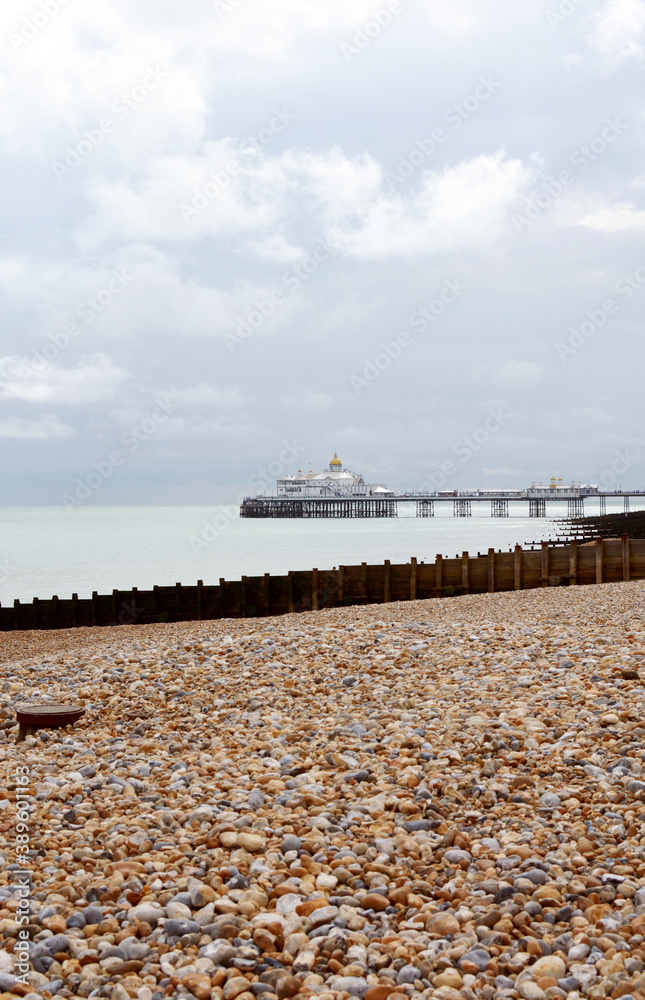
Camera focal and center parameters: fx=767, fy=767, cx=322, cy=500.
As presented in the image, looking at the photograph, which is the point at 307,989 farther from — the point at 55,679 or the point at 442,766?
the point at 55,679

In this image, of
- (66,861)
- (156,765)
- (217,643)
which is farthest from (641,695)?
(217,643)

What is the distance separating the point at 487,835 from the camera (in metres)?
4.38

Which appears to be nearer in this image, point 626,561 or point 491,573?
point 626,561

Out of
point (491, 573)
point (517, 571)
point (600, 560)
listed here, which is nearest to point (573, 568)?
point (600, 560)

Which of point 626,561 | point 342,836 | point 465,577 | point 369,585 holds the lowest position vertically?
point 342,836

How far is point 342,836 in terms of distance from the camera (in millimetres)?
4371

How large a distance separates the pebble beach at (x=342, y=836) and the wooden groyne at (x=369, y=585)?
12.1 metres

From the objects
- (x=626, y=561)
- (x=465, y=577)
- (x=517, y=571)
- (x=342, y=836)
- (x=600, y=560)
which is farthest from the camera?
(x=517, y=571)

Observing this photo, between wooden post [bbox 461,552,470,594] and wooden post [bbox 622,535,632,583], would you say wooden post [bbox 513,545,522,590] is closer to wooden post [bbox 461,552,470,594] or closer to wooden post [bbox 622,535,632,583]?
wooden post [bbox 461,552,470,594]

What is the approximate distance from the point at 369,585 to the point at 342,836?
Answer: 53.2ft

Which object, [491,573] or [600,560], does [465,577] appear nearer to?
[491,573]

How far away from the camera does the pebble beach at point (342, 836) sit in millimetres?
3314

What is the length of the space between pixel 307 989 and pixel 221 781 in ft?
7.16

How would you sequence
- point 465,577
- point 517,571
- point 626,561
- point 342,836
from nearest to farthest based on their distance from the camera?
point 342,836 < point 626,561 < point 465,577 < point 517,571
